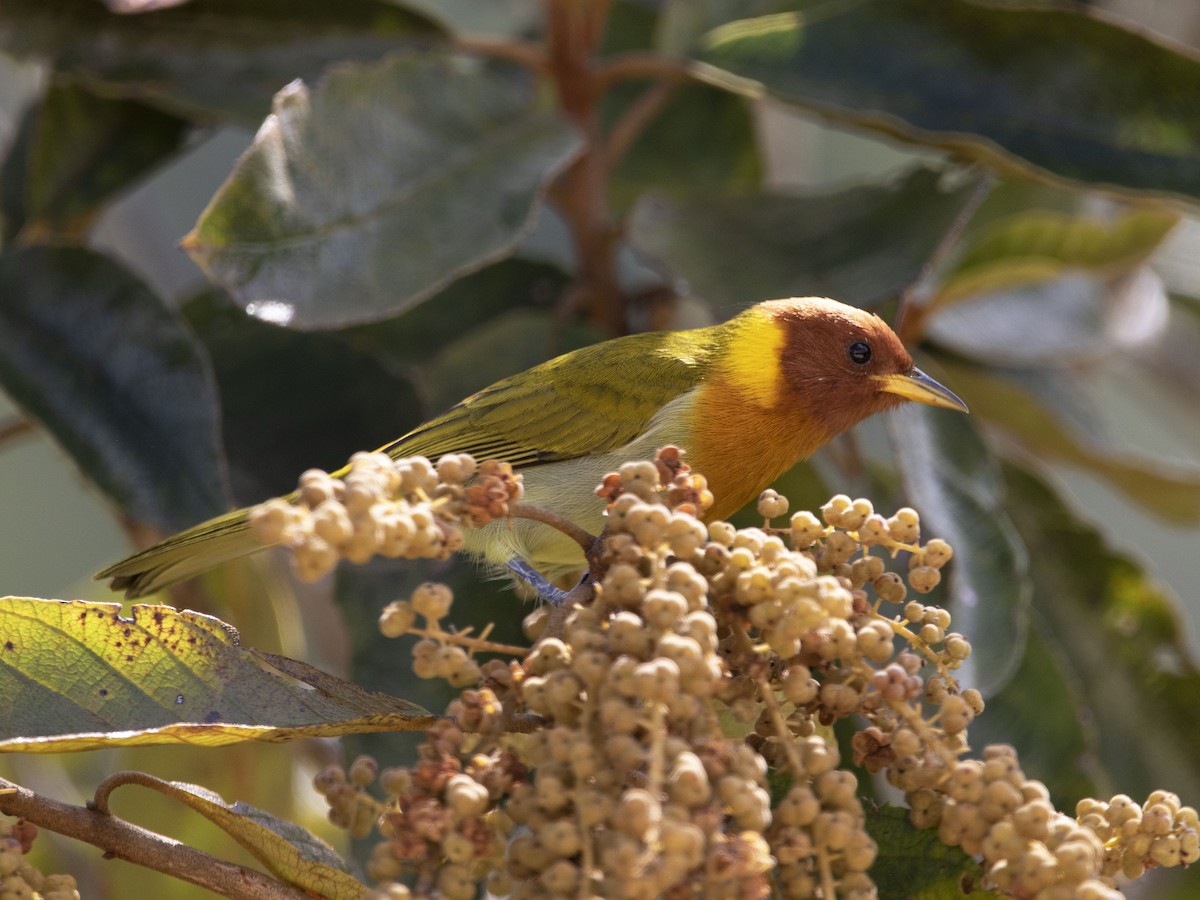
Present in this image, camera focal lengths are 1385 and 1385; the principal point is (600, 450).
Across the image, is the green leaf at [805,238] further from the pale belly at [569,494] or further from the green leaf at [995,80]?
the pale belly at [569,494]

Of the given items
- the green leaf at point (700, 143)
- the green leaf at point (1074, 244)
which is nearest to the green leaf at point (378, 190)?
the green leaf at point (700, 143)

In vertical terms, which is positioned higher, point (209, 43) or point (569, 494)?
point (209, 43)

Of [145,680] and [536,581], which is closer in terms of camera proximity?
[145,680]

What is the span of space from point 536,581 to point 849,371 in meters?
0.75

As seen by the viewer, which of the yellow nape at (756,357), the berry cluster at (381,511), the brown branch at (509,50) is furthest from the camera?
the brown branch at (509,50)

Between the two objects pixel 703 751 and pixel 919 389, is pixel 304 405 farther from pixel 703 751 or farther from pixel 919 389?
pixel 703 751

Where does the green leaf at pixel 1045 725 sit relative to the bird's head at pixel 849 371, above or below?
below

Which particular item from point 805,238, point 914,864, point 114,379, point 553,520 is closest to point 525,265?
point 805,238

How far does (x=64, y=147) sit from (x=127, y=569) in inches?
38.4

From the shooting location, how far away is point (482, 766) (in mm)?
1229

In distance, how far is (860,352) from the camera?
2.65 meters

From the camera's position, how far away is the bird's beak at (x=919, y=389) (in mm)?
2512

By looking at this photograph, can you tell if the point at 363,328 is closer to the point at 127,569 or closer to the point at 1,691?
the point at 127,569

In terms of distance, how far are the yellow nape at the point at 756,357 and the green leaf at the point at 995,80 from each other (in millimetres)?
439
